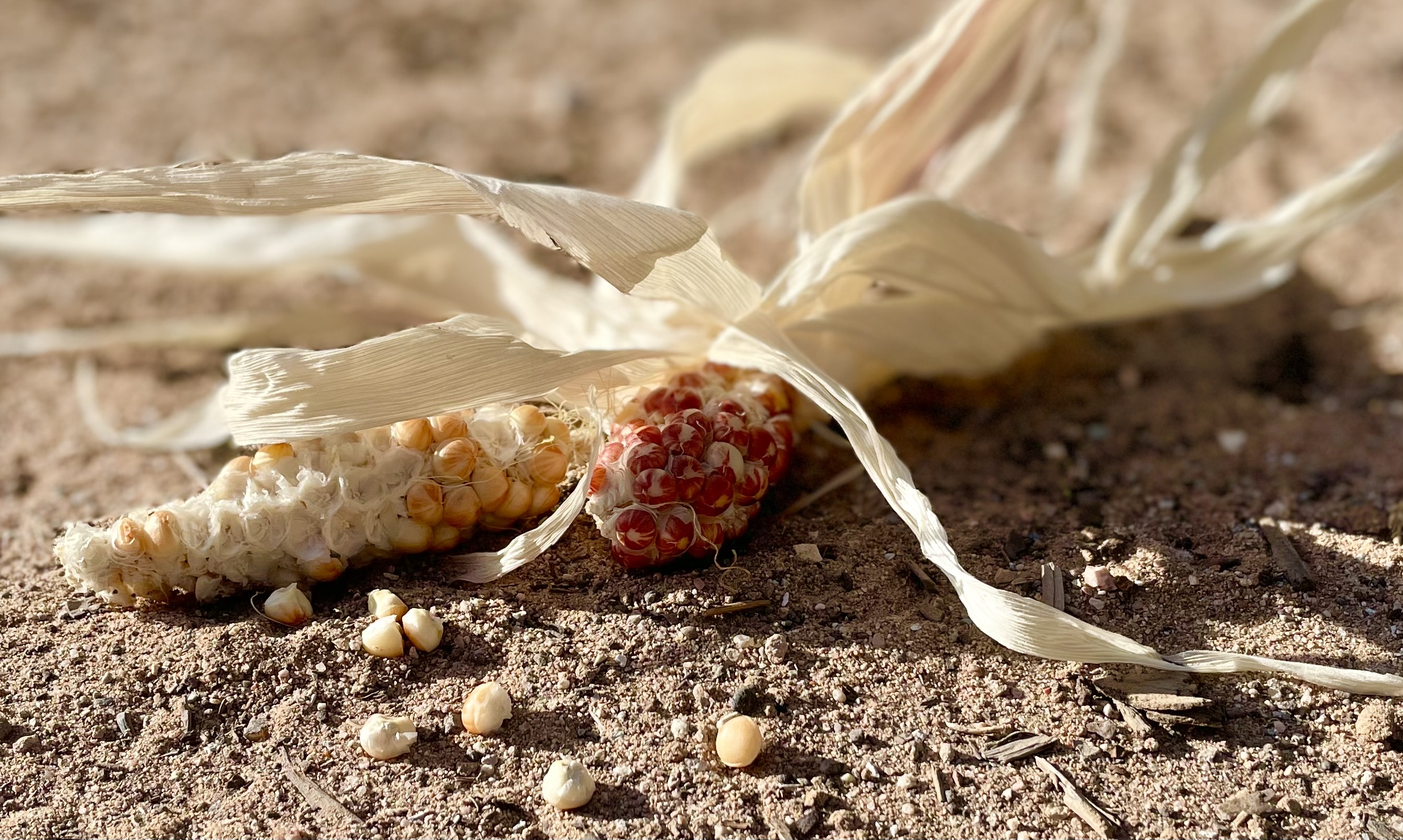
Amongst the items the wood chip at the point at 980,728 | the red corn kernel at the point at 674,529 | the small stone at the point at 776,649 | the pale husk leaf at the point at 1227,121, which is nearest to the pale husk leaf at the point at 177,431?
the red corn kernel at the point at 674,529

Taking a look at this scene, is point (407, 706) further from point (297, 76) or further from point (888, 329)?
point (297, 76)

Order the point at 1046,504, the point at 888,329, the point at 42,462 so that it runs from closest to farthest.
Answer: the point at 1046,504 → the point at 888,329 → the point at 42,462

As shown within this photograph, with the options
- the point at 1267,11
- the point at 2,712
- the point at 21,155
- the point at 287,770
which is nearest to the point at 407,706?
the point at 287,770

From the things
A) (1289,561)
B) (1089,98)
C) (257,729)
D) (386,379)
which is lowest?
(257,729)

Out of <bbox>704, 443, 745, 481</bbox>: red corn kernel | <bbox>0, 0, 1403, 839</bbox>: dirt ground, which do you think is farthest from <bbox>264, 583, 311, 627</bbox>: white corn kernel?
<bbox>704, 443, 745, 481</bbox>: red corn kernel

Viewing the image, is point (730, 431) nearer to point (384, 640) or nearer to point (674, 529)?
point (674, 529)

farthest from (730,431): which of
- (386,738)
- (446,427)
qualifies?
(386,738)
